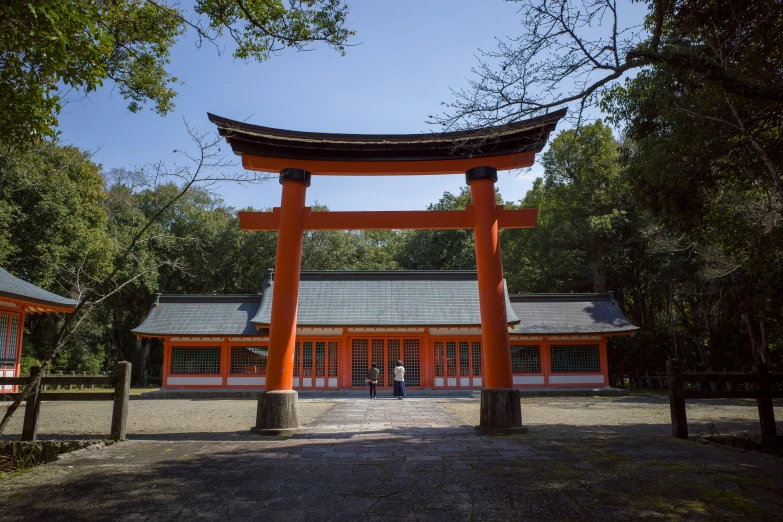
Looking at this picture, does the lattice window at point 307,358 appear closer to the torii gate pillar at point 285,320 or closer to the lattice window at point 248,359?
the lattice window at point 248,359

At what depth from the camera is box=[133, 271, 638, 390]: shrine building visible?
20.4m

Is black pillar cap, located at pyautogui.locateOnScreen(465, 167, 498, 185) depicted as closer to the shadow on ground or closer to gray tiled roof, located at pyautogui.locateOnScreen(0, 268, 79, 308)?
the shadow on ground

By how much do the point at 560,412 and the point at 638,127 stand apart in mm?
7090

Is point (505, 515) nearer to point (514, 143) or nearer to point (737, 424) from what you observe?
point (514, 143)

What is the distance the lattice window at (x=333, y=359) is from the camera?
20.6 m

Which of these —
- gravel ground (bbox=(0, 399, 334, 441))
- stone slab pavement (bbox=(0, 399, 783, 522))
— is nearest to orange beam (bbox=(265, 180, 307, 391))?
gravel ground (bbox=(0, 399, 334, 441))

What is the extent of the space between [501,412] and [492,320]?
4.65 feet

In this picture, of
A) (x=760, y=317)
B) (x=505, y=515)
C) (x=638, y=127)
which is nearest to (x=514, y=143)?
(x=638, y=127)

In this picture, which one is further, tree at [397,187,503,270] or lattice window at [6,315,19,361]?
tree at [397,187,503,270]

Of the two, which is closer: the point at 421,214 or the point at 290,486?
the point at 290,486

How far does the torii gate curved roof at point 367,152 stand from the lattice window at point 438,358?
13.0 m

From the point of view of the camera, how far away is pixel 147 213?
1171 inches

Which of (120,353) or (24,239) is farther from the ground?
(24,239)

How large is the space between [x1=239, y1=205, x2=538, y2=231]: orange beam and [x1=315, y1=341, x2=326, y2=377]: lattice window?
41.3 feet
